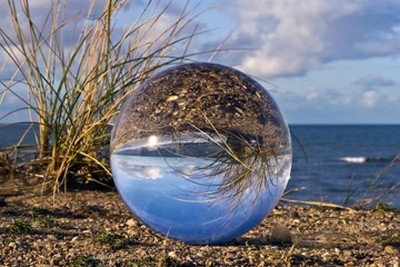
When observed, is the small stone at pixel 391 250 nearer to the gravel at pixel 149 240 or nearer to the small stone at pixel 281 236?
the gravel at pixel 149 240

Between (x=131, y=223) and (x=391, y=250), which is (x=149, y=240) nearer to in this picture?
(x=131, y=223)

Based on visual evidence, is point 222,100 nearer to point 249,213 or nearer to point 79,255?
point 249,213

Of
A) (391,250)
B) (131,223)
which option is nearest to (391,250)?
(391,250)

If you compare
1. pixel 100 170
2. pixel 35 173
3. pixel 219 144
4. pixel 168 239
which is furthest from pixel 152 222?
pixel 35 173

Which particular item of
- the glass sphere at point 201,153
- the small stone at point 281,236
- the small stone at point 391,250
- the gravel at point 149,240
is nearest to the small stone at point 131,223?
the gravel at point 149,240

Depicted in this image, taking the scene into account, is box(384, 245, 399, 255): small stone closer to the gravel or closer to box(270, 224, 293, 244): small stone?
the gravel
